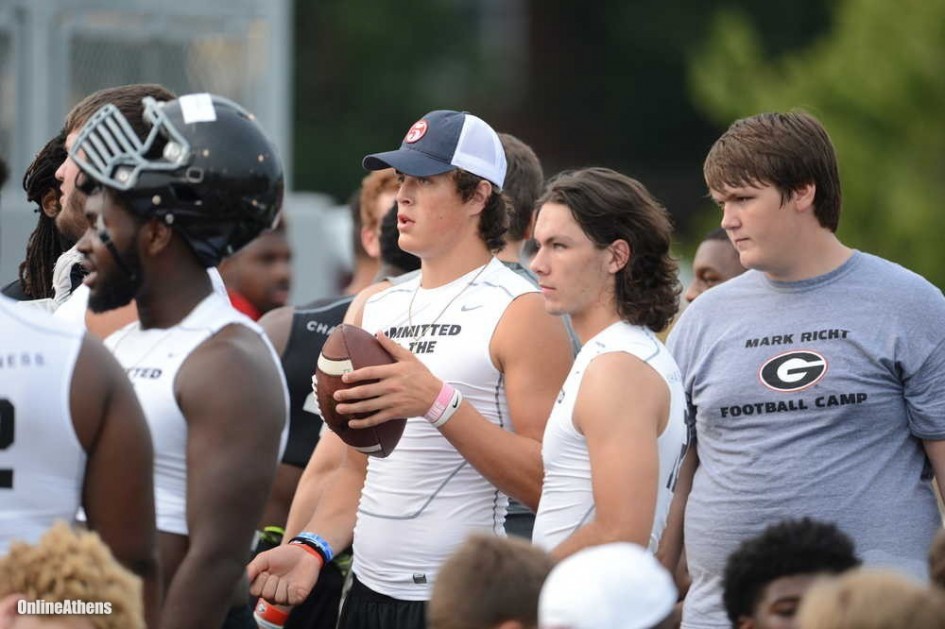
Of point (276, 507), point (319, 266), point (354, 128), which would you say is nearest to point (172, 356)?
point (276, 507)

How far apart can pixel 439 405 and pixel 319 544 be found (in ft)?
2.95

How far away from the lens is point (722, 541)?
4.87 m

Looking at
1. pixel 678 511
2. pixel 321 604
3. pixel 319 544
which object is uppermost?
pixel 678 511

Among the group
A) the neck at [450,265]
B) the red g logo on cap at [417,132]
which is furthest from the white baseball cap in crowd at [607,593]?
the red g logo on cap at [417,132]

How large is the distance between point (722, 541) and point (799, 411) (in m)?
0.46

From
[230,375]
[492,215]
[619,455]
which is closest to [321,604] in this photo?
[492,215]

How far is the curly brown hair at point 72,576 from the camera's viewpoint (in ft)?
10.4

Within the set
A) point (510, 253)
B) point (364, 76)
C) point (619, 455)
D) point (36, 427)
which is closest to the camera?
point (36, 427)

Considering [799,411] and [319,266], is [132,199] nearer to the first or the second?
[799,411]

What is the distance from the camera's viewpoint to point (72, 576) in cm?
317

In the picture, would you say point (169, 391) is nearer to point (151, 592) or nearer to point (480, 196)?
point (151, 592)

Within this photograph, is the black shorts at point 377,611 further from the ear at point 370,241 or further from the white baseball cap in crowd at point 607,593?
the ear at point 370,241
